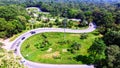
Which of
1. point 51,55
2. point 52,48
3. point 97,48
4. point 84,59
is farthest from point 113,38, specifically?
point 51,55

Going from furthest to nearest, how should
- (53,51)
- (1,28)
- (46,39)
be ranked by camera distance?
(1,28), (46,39), (53,51)

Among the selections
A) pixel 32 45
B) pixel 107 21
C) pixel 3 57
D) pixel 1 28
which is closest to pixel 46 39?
pixel 32 45

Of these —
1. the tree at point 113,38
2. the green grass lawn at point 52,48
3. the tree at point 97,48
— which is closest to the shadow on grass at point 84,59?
the green grass lawn at point 52,48

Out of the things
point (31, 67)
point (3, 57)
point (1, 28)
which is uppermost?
point (3, 57)

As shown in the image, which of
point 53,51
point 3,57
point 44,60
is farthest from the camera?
point 53,51

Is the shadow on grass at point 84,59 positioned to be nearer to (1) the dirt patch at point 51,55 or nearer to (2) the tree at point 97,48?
(2) the tree at point 97,48

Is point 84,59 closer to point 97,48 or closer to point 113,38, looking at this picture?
point 97,48

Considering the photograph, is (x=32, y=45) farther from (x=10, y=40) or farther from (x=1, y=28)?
(x=1, y=28)

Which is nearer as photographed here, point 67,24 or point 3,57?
point 3,57
